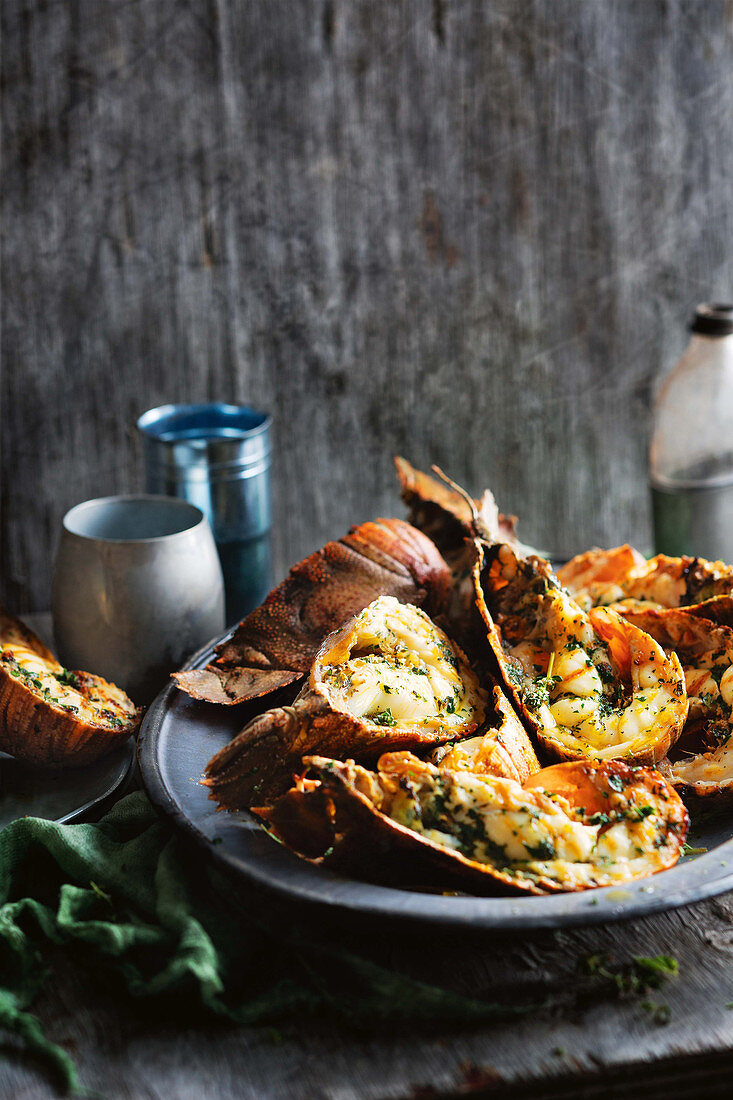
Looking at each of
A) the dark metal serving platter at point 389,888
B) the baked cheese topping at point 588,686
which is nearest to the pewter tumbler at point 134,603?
the dark metal serving platter at point 389,888

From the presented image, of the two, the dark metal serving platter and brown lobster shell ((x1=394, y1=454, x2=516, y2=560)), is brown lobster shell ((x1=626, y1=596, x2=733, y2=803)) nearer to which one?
the dark metal serving platter

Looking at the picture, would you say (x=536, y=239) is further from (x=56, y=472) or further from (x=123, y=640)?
(x=123, y=640)

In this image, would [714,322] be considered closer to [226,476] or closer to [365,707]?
[226,476]

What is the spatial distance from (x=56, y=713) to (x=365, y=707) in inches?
13.4

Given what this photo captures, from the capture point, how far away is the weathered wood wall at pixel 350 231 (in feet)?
5.46

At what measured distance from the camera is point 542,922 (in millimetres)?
747

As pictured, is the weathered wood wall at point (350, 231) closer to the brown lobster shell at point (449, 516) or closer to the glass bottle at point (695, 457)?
the glass bottle at point (695, 457)

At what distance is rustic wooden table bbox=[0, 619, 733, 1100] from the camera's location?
0.75 metres

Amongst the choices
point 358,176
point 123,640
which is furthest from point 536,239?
point 123,640

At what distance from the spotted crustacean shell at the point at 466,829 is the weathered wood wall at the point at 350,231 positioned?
3.71 ft

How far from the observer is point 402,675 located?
40.4 inches

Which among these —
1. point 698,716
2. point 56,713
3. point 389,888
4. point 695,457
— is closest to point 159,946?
point 389,888

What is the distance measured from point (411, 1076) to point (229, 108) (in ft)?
4.91

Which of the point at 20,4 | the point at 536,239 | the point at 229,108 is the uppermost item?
the point at 20,4
